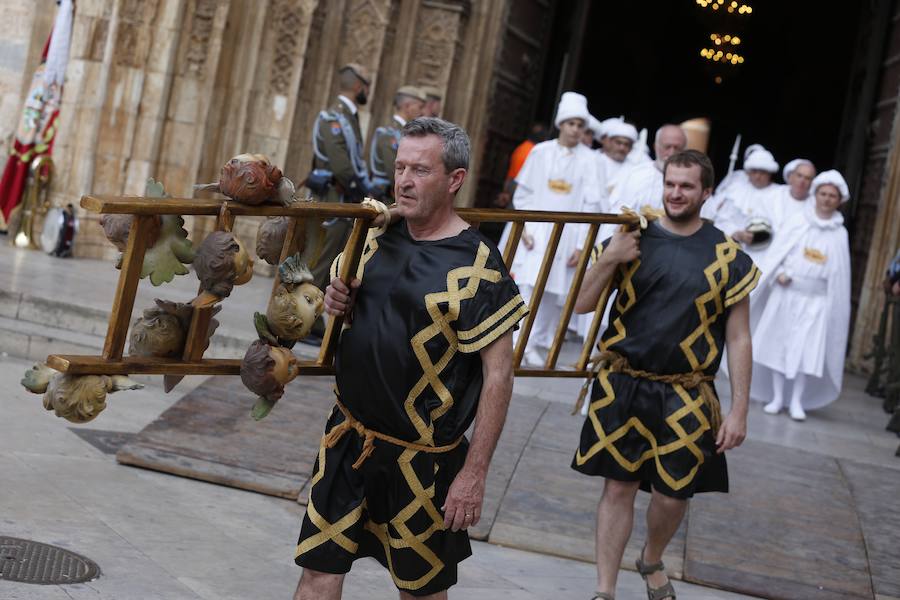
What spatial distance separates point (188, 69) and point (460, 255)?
31.5 feet

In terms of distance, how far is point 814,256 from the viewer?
11.3m

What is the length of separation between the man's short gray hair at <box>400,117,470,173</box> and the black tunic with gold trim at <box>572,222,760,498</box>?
1.66 m

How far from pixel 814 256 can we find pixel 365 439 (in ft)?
26.8

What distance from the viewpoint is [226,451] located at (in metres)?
6.97

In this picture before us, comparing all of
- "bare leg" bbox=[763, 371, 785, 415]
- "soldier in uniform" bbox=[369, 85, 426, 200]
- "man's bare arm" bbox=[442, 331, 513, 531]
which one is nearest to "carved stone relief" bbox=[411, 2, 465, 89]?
"soldier in uniform" bbox=[369, 85, 426, 200]

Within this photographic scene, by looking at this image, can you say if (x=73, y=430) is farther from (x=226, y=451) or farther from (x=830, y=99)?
(x=830, y=99)

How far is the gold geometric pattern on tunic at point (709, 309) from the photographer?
17.2 feet

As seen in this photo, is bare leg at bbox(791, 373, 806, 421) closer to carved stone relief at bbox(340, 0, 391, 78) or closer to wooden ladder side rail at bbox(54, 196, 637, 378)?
carved stone relief at bbox(340, 0, 391, 78)

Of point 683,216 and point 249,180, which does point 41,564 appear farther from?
point 683,216

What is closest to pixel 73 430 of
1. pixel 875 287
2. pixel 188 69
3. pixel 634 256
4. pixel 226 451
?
pixel 226 451

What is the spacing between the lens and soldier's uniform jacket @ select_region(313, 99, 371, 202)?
1013 centimetres

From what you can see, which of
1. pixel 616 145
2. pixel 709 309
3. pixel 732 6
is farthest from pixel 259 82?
pixel 732 6

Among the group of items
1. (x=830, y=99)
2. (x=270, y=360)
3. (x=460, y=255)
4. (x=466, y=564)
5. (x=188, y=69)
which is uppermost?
(x=830, y=99)

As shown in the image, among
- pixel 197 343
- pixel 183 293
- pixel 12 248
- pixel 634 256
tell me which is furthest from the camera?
pixel 12 248
